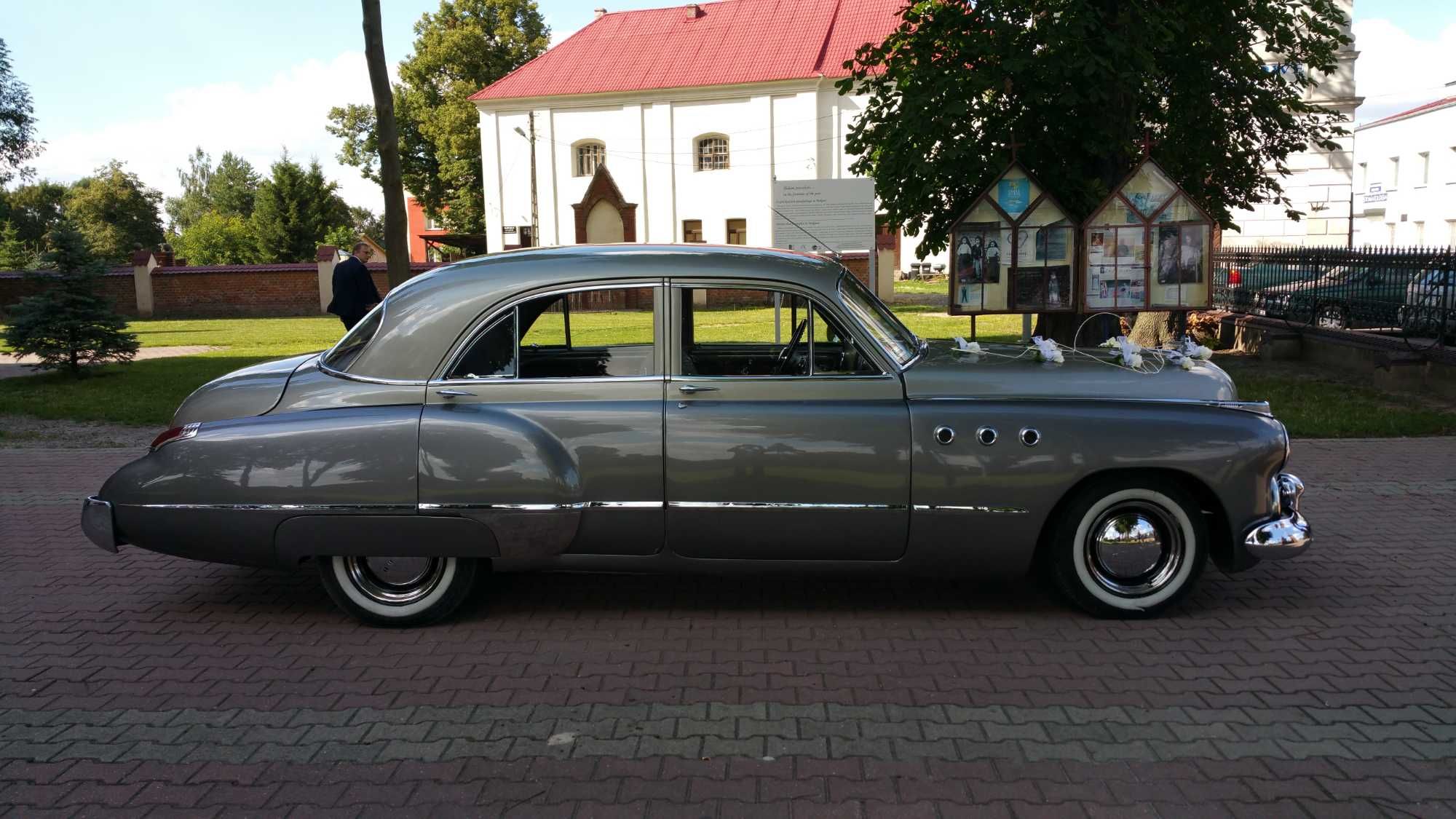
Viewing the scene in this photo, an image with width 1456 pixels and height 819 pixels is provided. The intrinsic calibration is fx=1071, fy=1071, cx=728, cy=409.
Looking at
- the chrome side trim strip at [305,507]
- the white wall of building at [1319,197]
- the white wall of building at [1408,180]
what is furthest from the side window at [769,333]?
the white wall of building at [1408,180]

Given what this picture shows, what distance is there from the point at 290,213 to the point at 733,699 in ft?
179

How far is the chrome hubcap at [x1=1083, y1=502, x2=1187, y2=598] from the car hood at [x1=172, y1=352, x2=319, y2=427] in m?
3.81

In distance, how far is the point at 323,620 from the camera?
514cm

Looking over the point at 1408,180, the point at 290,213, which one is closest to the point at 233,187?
the point at 290,213

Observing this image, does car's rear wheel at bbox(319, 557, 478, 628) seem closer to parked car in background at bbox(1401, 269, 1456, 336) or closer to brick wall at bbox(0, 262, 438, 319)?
parked car in background at bbox(1401, 269, 1456, 336)

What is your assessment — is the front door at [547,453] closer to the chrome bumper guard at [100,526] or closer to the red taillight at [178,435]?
the red taillight at [178,435]

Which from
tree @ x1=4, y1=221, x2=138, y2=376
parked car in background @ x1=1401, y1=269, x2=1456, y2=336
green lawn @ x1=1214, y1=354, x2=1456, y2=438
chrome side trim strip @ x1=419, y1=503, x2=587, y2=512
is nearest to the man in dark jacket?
tree @ x1=4, y1=221, x2=138, y2=376

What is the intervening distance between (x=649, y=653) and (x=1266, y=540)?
109 inches

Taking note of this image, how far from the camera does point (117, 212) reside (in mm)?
89688

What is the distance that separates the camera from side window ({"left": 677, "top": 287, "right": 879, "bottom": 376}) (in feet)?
15.9

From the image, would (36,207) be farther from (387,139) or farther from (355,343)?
(355,343)

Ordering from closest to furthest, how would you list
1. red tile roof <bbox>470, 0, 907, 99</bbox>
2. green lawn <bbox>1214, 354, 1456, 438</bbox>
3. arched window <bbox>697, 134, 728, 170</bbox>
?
1. green lawn <bbox>1214, 354, 1456, 438</bbox>
2. red tile roof <bbox>470, 0, 907, 99</bbox>
3. arched window <bbox>697, 134, 728, 170</bbox>

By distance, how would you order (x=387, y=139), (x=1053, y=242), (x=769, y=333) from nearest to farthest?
(x=769, y=333) → (x=1053, y=242) → (x=387, y=139)

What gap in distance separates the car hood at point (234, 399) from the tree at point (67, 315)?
1181 centimetres
